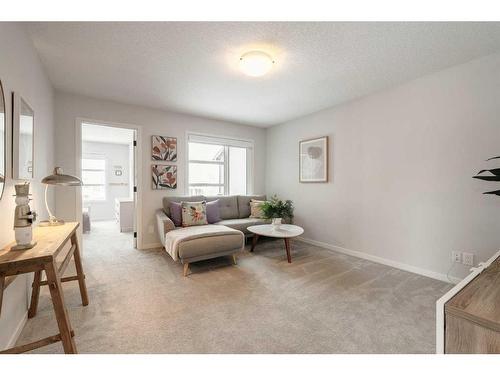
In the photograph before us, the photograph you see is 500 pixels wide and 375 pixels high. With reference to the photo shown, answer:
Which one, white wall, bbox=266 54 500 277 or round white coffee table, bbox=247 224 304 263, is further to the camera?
round white coffee table, bbox=247 224 304 263

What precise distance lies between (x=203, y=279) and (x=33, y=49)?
8.76 feet

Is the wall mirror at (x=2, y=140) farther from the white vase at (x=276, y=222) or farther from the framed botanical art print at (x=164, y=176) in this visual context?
the white vase at (x=276, y=222)

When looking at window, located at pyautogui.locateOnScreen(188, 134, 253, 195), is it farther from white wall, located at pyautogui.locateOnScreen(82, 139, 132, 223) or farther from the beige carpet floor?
white wall, located at pyautogui.locateOnScreen(82, 139, 132, 223)

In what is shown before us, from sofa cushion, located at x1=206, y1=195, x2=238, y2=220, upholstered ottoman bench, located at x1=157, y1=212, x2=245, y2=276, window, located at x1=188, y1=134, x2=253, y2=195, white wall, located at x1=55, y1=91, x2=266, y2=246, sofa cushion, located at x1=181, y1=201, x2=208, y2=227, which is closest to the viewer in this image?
upholstered ottoman bench, located at x1=157, y1=212, x2=245, y2=276

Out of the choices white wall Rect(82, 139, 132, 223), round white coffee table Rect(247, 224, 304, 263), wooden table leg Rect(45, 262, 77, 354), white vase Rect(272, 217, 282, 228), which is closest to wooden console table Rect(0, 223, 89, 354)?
wooden table leg Rect(45, 262, 77, 354)

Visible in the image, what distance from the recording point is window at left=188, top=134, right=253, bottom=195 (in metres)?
4.54

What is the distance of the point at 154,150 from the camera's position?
12.2 ft

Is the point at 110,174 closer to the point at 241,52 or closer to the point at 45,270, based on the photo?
the point at 241,52

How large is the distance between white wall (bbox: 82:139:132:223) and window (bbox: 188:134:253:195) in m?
3.48

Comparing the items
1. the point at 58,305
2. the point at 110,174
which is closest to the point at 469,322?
the point at 58,305

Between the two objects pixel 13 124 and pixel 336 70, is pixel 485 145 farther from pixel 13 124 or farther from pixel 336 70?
pixel 13 124

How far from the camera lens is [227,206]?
4.18 meters

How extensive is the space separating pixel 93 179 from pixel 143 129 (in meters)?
4.09
